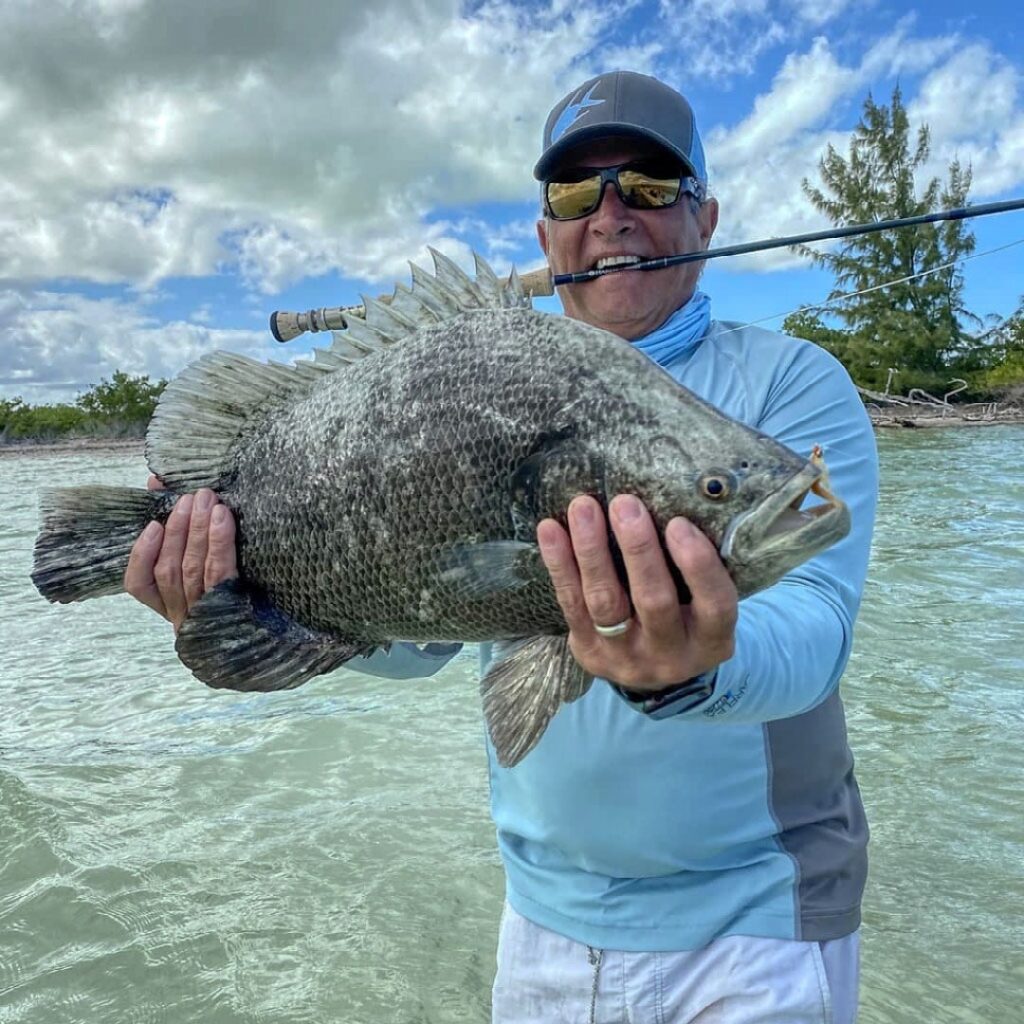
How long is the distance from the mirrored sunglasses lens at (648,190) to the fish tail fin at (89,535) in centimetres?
165

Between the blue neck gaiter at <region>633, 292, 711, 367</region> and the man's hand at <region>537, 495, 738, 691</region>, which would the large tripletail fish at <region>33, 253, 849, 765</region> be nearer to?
the man's hand at <region>537, 495, 738, 691</region>

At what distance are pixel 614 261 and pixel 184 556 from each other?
1.56 m

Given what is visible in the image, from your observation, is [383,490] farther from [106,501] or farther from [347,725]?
[347,725]

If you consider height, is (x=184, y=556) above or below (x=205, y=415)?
below

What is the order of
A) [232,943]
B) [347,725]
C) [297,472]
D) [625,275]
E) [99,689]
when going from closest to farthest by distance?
[297,472], [625,275], [232,943], [347,725], [99,689]

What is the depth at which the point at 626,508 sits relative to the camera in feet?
5.67

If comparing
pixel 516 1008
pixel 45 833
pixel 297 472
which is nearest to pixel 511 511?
pixel 297 472

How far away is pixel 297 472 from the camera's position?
227 cm

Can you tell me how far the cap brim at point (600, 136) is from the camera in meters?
2.74

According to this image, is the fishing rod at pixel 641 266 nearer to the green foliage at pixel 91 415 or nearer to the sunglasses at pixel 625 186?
the sunglasses at pixel 625 186

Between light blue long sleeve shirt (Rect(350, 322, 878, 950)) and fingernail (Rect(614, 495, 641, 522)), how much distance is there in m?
0.61

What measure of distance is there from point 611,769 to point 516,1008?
30.9 inches

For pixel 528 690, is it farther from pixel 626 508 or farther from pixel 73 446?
pixel 73 446

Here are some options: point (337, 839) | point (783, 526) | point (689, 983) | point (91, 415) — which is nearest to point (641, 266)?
point (783, 526)
